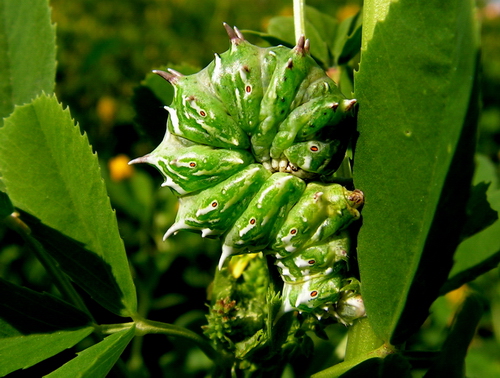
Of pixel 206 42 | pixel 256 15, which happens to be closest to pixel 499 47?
pixel 256 15

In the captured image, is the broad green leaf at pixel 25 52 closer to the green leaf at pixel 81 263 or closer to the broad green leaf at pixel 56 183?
the broad green leaf at pixel 56 183

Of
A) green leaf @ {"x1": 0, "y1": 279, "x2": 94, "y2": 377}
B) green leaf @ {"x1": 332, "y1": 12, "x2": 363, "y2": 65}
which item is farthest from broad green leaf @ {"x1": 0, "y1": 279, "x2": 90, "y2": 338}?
green leaf @ {"x1": 332, "y1": 12, "x2": 363, "y2": 65}

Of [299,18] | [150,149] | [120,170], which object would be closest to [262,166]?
[299,18]

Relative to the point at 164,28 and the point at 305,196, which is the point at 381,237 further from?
the point at 164,28

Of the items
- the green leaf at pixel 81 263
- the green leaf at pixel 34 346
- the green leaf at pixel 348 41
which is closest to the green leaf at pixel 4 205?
the green leaf at pixel 81 263

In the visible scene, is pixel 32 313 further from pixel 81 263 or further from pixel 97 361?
pixel 97 361

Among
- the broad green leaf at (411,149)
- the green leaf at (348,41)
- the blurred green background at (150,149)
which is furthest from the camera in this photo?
the blurred green background at (150,149)
